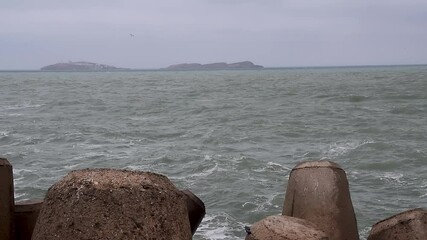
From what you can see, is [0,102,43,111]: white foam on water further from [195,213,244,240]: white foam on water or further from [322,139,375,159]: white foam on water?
[195,213,244,240]: white foam on water

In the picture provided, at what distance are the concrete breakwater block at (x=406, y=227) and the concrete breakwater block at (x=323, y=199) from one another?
0.32 meters

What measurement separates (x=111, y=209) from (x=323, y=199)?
2.33 metres

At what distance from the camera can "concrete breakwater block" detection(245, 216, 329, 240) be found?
159 inches

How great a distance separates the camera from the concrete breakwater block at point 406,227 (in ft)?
14.9

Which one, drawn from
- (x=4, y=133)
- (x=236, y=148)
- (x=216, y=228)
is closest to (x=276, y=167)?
(x=236, y=148)

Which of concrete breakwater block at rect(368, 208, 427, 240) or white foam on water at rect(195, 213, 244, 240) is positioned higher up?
concrete breakwater block at rect(368, 208, 427, 240)

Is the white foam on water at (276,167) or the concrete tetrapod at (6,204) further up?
the concrete tetrapod at (6,204)

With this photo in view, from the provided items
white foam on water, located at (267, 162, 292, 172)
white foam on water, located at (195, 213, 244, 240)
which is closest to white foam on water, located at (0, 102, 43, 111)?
white foam on water, located at (267, 162, 292, 172)

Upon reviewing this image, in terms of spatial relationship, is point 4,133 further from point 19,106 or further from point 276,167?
point 19,106

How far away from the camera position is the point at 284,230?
13.4 ft

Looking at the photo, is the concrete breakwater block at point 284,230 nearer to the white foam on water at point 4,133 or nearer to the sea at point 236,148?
the sea at point 236,148

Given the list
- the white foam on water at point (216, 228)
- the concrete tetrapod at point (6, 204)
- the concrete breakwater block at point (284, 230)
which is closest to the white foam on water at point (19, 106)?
the white foam on water at point (216, 228)

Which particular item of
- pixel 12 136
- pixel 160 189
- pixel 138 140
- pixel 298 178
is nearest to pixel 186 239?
pixel 160 189

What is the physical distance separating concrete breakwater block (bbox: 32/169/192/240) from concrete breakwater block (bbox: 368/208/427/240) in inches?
76.4
